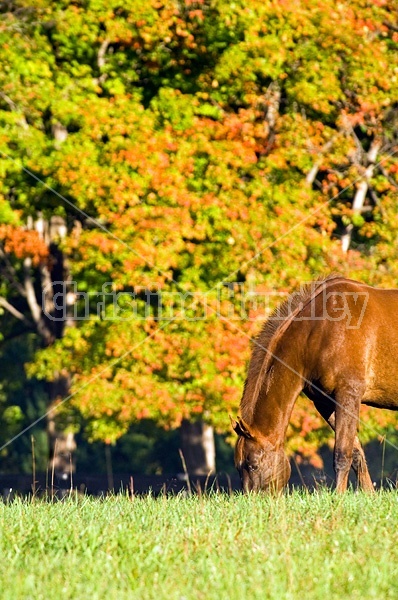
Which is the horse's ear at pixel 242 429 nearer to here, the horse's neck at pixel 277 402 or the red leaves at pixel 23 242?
the horse's neck at pixel 277 402

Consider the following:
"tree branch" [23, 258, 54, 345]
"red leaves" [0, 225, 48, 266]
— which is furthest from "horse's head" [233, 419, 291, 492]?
"tree branch" [23, 258, 54, 345]

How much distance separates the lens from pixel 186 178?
15.6 metres

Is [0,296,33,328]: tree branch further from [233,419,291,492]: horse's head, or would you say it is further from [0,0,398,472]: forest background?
[233,419,291,492]: horse's head

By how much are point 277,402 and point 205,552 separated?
346cm

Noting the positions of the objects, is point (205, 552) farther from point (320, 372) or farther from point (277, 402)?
point (320, 372)

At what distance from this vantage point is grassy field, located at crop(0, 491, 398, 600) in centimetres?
523

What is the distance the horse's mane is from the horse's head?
26 centimetres

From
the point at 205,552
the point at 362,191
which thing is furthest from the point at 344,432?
the point at 362,191

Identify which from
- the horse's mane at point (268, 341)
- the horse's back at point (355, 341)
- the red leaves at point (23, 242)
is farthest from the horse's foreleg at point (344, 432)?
the red leaves at point (23, 242)

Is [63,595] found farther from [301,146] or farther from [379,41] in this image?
[379,41]

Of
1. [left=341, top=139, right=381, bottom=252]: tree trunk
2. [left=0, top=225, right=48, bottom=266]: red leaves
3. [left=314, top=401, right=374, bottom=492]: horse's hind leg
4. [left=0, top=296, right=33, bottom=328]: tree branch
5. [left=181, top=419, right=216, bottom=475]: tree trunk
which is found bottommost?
[left=181, top=419, right=216, bottom=475]: tree trunk

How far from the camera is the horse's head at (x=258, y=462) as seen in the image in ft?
29.5

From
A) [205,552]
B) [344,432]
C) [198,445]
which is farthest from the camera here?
[198,445]

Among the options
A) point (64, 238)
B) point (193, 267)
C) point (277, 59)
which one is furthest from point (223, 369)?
point (277, 59)
